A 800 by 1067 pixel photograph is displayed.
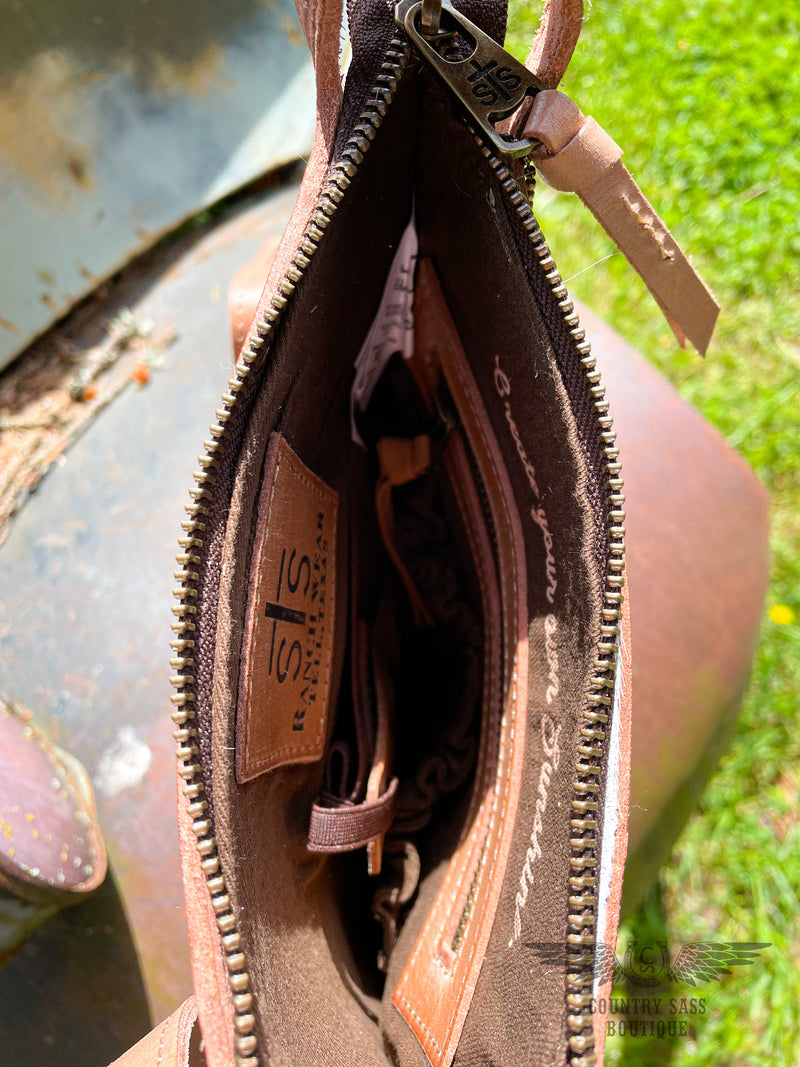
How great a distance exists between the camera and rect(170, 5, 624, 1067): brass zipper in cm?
65

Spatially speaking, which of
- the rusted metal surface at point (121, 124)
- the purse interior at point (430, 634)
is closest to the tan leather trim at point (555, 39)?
the purse interior at point (430, 634)

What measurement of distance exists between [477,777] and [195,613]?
19.7 inches

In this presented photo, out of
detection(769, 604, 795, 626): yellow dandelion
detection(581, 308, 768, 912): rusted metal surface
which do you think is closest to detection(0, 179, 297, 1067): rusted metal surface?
detection(581, 308, 768, 912): rusted metal surface

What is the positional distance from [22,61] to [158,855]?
4.60 feet

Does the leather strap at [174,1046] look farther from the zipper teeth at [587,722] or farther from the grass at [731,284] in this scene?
the grass at [731,284]

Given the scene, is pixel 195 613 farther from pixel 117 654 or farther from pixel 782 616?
pixel 782 616

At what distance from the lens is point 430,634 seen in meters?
1.15

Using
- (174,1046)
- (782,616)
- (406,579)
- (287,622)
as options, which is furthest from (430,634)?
(782,616)

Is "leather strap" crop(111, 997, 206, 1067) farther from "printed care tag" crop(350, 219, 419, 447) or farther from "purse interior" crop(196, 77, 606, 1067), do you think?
"printed care tag" crop(350, 219, 419, 447)

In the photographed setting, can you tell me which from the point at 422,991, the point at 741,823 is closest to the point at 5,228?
the point at 422,991

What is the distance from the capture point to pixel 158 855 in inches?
39.4

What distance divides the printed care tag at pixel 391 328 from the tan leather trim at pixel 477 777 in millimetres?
16

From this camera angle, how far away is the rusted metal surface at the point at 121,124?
1.34 metres

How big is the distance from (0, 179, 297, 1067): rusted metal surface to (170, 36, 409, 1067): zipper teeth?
41cm
